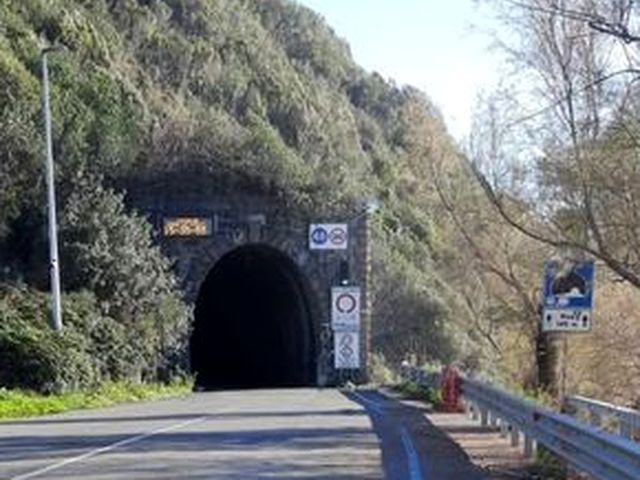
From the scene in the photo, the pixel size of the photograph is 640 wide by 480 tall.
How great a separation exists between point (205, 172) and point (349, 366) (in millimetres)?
9283

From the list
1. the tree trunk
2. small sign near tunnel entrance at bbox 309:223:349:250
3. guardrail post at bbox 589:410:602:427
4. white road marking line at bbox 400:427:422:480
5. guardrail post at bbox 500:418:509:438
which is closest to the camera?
white road marking line at bbox 400:427:422:480

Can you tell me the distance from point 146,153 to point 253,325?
17661mm

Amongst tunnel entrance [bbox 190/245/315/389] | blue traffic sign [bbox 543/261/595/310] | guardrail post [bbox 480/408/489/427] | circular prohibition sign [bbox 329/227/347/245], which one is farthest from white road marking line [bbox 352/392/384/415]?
tunnel entrance [bbox 190/245/315/389]

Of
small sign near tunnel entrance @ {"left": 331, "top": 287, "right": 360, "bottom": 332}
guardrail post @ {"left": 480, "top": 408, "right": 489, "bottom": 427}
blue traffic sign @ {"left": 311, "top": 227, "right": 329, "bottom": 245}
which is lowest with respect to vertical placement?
guardrail post @ {"left": 480, "top": 408, "right": 489, "bottom": 427}

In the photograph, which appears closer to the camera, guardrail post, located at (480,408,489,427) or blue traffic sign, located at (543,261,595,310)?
blue traffic sign, located at (543,261,595,310)

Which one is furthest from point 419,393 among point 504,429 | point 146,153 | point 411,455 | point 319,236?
point 411,455

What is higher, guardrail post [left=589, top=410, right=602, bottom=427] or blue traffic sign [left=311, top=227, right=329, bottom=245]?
blue traffic sign [left=311, top=227, right=329, bottom=245]

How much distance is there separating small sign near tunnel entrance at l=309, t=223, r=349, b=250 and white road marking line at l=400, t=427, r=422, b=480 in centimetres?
2772

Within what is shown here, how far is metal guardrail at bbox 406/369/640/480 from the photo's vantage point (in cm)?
1097

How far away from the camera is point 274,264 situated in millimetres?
54844

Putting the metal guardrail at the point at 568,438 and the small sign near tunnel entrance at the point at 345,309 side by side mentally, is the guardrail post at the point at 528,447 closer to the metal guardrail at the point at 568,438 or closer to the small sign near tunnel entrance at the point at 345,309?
the metal guardrail at the point at 568,438

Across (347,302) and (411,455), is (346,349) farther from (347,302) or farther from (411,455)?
(411,455)

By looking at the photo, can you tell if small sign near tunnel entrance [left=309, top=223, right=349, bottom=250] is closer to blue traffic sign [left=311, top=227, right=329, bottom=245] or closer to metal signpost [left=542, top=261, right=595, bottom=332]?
blue traffic sign [left=311, top=227, right=329, bottom=245]

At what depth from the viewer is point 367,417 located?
86.0 feet
